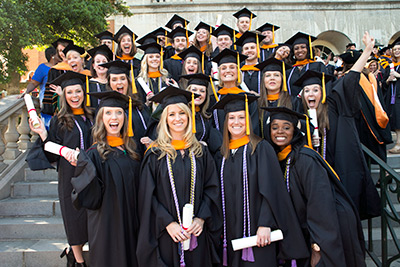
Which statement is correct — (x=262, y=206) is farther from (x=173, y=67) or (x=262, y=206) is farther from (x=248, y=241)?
(x=173, y=67)

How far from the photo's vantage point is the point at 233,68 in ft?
14.4

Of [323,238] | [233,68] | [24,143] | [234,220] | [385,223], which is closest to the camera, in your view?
[323,238]

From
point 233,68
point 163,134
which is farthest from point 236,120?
point 233,68

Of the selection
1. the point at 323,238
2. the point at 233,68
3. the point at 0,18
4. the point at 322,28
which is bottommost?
the point at 323,238

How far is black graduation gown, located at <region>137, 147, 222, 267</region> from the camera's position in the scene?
2766 mm

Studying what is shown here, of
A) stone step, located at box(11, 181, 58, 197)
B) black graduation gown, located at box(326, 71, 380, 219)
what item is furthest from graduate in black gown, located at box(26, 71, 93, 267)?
black graduation gown, located at box(326, 71, 380, 219)

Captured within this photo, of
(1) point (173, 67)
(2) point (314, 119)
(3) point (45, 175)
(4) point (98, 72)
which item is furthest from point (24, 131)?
(2) point (314, 119)

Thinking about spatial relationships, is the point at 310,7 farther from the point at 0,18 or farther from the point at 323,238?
the point at 323,238

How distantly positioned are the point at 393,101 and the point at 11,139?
7241mm

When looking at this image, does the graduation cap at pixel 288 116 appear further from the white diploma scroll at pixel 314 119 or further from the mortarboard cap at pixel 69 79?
the mortarboard cap at pixel 69 79

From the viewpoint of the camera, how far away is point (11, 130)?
5066 mm

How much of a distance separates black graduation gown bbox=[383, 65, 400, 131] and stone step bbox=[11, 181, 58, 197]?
6303mm

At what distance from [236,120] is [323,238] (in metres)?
1.31

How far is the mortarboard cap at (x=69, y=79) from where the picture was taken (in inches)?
143
